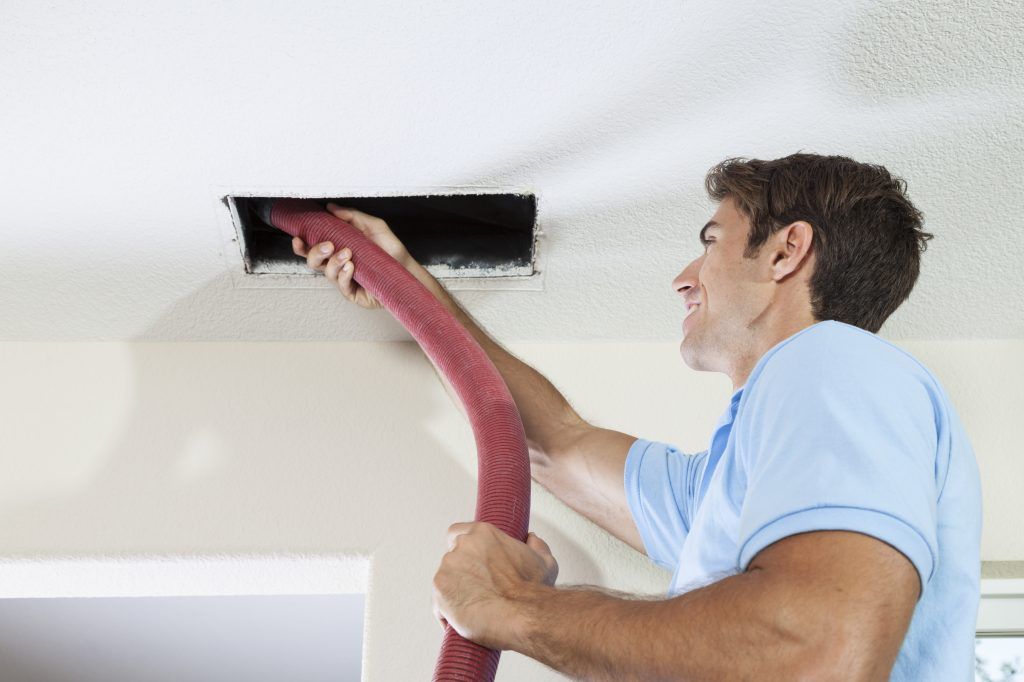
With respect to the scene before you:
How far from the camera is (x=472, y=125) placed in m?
1.58

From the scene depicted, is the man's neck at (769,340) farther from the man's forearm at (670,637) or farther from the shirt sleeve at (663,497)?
the man's forearm at (670,637)

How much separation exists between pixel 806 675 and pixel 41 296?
5.38 feet

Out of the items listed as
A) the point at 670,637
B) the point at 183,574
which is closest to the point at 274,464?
the point at 183,574

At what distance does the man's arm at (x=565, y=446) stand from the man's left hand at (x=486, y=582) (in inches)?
17.4

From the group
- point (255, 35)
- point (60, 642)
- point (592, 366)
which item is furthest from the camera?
point (60, 642)

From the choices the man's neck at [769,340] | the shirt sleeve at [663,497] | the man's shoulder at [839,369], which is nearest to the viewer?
the man's shoulder at [839,369]

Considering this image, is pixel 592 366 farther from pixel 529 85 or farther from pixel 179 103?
pixel 179 103

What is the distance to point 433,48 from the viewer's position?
143 cm

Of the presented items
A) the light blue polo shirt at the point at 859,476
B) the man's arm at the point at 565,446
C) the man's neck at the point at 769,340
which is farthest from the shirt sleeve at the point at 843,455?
the man's arm at the point at 565,446

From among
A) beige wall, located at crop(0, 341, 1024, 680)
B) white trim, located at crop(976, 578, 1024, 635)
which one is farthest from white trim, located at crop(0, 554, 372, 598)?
white trim, located at crop(976, 578, 1024, 635)

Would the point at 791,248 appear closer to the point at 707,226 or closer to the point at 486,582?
the point at 707,226

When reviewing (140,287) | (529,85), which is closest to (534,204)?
(529,85)

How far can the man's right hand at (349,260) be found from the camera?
5.83ft

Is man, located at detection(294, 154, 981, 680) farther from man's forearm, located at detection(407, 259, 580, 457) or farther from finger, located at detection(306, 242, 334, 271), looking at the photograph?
finger, located at detection(306, 242, 334, 271)
